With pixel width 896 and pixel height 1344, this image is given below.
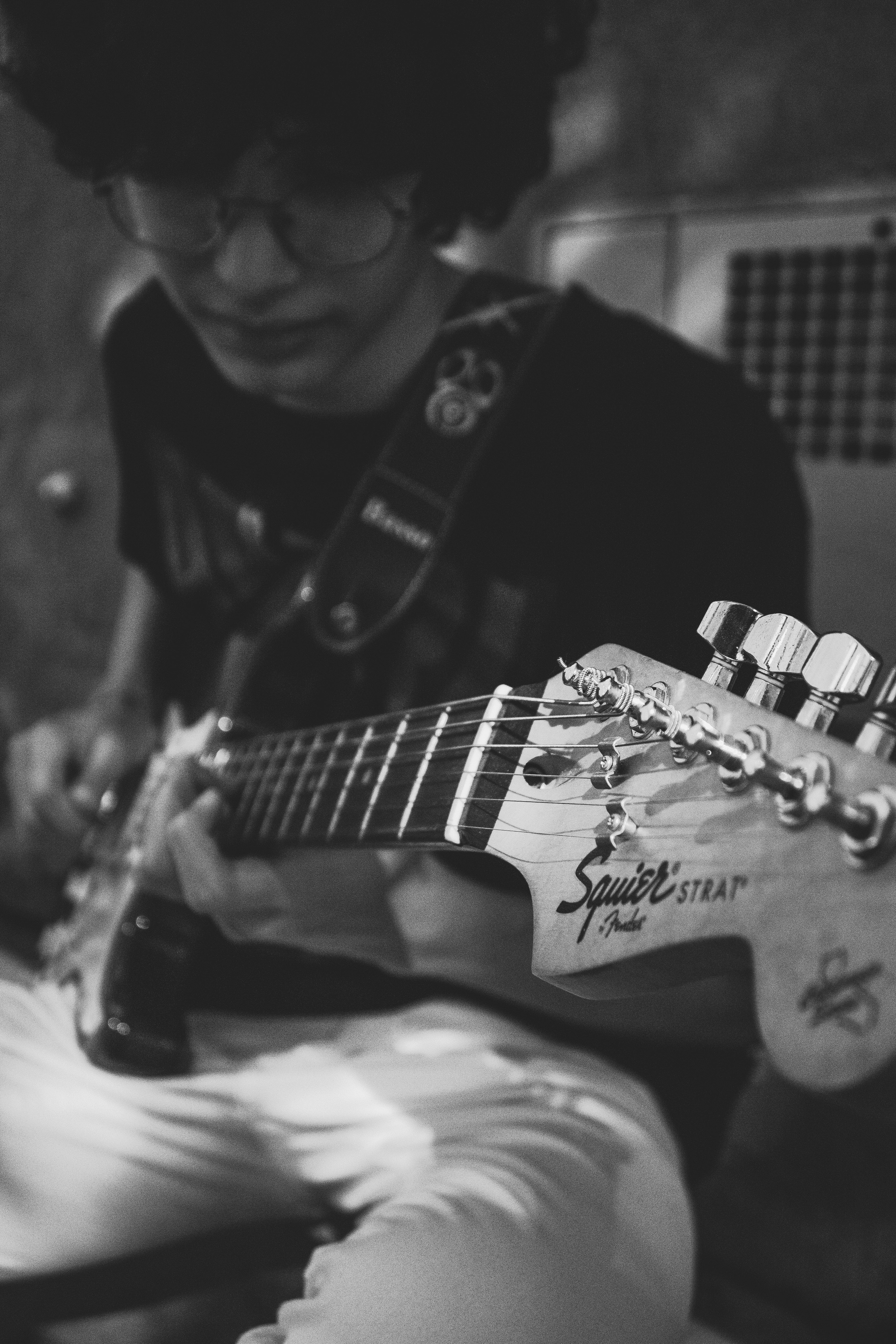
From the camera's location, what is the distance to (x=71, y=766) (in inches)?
48.4

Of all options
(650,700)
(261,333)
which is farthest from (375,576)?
(650,700)

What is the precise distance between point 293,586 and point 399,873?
280 millimetres

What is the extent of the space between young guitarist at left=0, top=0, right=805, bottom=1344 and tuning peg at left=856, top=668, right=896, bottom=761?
10.6 inches

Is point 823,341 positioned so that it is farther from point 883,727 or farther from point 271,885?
point 883,727

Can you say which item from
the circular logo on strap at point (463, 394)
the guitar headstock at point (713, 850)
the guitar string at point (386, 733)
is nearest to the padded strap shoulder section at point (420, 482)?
the circular logo on strap at point (463, 394)

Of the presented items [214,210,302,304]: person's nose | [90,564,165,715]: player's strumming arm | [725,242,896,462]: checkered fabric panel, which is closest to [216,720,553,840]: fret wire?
[214,210,302,304]: person's nose

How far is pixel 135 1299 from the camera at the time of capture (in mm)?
962

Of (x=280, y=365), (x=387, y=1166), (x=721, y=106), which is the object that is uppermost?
(x=721, y=106)

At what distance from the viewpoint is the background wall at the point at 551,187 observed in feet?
4.45

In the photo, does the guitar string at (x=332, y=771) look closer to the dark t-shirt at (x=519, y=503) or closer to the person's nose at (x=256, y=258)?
the dark t-shirt at (x=519, y=503)

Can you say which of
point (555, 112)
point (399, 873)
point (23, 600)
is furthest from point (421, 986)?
point (23, 600)

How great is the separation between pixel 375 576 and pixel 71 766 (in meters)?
0.44
